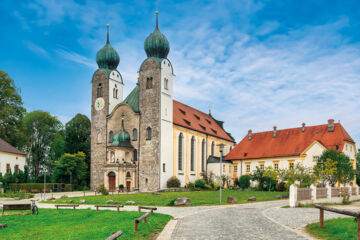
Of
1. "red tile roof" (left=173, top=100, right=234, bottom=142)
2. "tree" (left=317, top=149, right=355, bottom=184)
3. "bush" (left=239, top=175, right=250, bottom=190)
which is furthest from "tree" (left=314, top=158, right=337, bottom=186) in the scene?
"red tile roof" (left=173, top=100, right=234, bottom=142)

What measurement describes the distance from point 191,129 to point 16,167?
24.0m

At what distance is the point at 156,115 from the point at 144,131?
267 cm

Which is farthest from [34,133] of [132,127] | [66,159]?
[132,127]

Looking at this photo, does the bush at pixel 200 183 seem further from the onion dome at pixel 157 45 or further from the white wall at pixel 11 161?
the white wall at pixel 11 161

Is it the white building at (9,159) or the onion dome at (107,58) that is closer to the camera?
the white building at (9,159)

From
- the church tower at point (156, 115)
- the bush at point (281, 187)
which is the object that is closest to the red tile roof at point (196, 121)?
the church tower at point (156, 115)

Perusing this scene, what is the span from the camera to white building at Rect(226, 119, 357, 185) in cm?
4550

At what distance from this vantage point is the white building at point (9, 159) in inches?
1775

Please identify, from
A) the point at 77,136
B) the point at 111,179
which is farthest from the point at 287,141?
the point at 77,136

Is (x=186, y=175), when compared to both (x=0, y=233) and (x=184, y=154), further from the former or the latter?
(x=0, y=233)

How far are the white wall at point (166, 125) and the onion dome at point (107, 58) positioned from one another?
865cm

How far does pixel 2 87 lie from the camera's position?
5100 cm

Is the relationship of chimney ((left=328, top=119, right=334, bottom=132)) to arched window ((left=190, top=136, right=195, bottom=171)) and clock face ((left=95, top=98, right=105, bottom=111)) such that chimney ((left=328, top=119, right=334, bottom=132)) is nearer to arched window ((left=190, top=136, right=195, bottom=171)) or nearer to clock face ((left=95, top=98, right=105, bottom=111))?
arched window ((left=190, top=136, right=195, bottom=171))

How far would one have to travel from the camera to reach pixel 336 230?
37.0 feet
